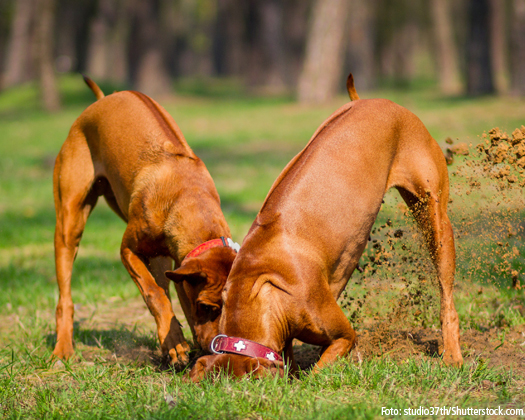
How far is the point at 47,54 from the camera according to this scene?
69.6ft

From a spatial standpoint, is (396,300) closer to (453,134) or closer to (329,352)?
(329,352)

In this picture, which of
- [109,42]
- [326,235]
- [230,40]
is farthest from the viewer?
[230,40]

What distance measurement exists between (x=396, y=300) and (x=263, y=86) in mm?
31583

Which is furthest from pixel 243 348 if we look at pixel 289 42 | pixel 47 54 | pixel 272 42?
pixel 289 42

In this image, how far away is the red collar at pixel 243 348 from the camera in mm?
3141

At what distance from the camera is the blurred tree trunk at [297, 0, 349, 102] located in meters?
18.9

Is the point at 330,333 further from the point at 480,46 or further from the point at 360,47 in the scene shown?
the point at 360,47

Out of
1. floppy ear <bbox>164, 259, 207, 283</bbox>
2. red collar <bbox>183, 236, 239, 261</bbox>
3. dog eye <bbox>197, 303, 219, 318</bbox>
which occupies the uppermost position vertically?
red collar <bbox>183, 236, 239, 261</bbox>

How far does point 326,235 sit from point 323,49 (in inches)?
663

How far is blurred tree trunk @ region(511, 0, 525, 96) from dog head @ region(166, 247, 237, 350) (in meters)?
14.8

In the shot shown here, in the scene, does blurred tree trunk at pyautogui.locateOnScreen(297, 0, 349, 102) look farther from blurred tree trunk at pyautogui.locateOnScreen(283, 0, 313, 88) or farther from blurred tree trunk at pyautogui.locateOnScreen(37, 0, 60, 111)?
blurred tree trunk at pyautogui.locateOnScreen(283, 0, 313, 88)

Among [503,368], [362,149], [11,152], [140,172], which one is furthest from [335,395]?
[11,152]

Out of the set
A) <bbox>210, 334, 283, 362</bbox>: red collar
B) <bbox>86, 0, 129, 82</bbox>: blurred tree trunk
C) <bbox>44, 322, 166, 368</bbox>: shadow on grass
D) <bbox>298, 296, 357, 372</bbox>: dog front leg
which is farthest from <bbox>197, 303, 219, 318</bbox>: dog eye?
<bbox>86, 0, 129, 82</bbox>: blurred tree trunk

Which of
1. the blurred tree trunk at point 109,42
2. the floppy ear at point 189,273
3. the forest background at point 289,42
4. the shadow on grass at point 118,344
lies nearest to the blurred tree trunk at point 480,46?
the forest background at point 289,42
